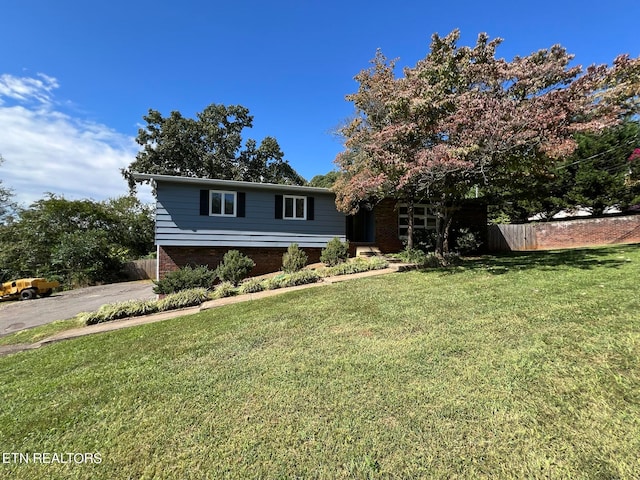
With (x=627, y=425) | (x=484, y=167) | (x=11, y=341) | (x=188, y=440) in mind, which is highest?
(x=484, y=167)

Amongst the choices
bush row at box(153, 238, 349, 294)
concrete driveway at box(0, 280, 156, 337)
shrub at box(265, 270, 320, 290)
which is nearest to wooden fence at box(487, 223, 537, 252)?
bush row at box(153, 238, 349, 294)

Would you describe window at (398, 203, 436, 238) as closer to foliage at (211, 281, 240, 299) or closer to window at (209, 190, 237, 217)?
window at (209, 190, 237, 217)

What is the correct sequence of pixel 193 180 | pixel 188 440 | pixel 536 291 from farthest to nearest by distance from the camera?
pixel 193 180 < pixel 536 291 < pixel 188 440

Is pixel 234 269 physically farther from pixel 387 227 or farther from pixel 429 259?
pixel 387 227

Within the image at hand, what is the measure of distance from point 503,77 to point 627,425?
24.0 feet

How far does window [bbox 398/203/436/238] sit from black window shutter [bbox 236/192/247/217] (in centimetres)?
698

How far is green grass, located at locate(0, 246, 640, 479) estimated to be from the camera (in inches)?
83.3

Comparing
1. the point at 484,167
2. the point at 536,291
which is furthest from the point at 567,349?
the point at 484,167

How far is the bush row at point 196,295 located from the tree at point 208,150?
19313 millimetres

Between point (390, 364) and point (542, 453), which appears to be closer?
point (542, 453)

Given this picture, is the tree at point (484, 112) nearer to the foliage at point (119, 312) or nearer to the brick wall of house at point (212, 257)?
the brick wall of house at point (212, 257)

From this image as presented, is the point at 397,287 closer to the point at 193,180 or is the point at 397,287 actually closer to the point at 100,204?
the point at 193,180

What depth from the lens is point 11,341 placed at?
6.89 metres

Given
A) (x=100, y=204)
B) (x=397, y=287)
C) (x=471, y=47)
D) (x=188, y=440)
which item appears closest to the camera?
(x=188, y=440)
